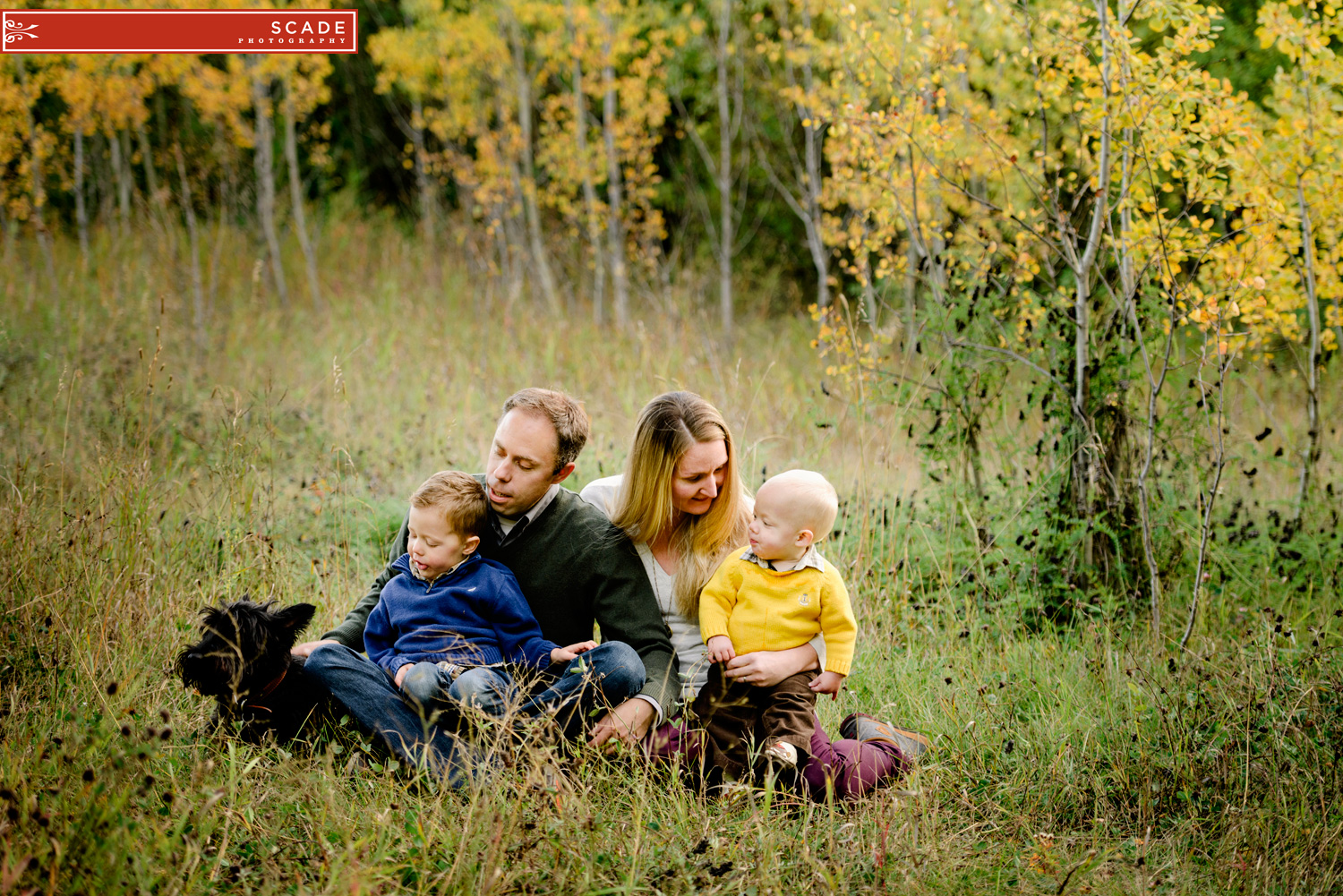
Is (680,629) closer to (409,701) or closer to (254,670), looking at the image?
(409,701)

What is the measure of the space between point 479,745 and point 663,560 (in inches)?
31.8

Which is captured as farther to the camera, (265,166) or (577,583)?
(265,166)

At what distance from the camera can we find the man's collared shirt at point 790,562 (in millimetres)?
2670

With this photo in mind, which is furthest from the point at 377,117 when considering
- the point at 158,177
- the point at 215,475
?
the point at 215,475

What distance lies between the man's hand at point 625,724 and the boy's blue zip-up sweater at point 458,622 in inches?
9.9

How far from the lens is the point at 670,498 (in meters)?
2.85

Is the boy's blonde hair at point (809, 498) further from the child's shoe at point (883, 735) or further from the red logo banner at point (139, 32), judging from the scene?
the red logo banner at point (139, 32)

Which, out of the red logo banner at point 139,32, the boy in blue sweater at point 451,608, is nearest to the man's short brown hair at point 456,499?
the boy in blue sweater at point 451,608

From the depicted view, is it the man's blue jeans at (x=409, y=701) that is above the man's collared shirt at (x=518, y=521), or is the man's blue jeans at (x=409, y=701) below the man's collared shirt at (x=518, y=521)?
below

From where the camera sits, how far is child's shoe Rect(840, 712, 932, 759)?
2.74m

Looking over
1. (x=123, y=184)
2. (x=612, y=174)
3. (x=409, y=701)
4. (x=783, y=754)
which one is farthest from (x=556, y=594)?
(x=123, y=184)

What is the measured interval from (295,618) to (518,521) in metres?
0.71

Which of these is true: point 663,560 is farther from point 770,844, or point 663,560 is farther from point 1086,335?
point 1086,335

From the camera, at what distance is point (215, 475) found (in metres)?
4.05
